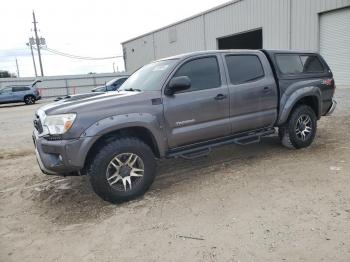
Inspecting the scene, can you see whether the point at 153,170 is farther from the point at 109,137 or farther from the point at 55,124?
the point at 55,124

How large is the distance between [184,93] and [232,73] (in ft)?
3.41

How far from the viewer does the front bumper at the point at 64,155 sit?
13.0ft

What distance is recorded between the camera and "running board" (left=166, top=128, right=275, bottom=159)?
4806 mm

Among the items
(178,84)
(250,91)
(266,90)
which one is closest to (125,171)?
(178,84)

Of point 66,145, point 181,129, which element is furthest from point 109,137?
point 181,129

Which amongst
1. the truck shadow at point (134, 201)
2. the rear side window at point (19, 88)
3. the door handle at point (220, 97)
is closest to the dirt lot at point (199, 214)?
the truck shadow at point (134, 201)

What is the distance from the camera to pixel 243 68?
5.52 m

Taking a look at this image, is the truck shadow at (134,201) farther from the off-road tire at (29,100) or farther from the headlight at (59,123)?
the off-road tire at (29,100)

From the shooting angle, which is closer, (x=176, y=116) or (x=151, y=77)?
(x=176, y=116)

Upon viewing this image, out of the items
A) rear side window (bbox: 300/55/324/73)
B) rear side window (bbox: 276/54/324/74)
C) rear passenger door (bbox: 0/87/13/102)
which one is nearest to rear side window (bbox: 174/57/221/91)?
rear side window (bbox: 276/54/324/74)

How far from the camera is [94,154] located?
4.24 m

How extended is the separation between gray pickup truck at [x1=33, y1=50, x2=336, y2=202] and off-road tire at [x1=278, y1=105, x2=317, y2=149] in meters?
0.02

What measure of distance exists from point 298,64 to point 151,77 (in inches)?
118

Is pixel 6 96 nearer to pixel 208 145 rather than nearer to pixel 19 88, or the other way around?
pixel 19 88
